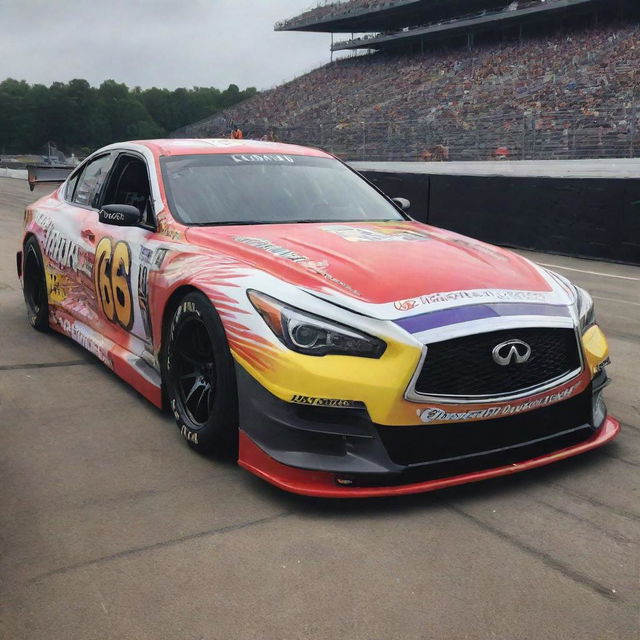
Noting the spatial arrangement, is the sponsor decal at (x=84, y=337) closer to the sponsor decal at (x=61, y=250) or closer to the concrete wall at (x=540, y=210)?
the sponsor decal at (x=61, y=250)

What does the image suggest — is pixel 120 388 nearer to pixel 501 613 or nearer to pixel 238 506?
pixel 238 506

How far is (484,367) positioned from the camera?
3230 mm

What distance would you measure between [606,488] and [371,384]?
1140 mm

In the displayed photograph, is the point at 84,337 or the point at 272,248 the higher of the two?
the point at 272,248

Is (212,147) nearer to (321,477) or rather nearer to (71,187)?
(71,187)

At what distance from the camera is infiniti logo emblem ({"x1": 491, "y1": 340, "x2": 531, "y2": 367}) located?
3240mm

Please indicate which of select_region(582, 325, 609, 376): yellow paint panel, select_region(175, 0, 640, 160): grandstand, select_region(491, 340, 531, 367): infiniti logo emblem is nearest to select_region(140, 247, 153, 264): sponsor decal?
select_region(491, 340, 531, 367): infiniti logo emblem

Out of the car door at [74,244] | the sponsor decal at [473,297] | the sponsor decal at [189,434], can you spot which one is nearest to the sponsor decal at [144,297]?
the sponsor decal at [189,434]

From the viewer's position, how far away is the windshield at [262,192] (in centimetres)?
453

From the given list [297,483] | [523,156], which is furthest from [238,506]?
[523,156]

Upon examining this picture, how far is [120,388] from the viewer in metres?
4.95

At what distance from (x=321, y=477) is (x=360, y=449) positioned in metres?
0.18

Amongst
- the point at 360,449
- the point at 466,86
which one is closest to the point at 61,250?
the point at 360,449

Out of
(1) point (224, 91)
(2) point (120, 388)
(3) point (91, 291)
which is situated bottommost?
(2) point (120, 388)
